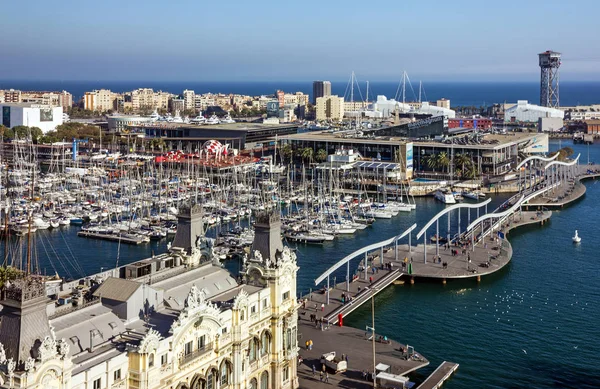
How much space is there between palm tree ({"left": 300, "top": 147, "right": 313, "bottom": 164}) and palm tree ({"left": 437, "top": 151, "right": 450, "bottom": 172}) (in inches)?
783

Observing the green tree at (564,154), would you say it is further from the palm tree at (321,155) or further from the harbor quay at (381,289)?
the harbor quay at (381,289)

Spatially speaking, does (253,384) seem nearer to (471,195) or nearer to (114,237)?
(114,237)

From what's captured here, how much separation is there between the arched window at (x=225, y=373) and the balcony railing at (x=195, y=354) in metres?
1.48

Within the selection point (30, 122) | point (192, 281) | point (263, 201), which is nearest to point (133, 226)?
point (263, 201)

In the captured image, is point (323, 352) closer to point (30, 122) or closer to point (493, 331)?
point (493, 331)

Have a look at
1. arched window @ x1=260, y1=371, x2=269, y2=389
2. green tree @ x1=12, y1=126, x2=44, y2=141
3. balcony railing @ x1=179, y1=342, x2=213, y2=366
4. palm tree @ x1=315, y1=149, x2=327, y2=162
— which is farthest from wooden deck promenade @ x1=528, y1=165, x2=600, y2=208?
green tree @ x1=12, y1=126, x2=44, y2=141

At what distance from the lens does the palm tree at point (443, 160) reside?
113694 mm

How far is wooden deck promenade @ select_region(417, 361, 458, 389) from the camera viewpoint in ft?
129

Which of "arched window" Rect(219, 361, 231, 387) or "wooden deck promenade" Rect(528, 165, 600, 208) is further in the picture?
"wooden deck promenade" Rect(528, 165, 600, 208)

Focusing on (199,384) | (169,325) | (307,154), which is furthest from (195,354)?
(307,154)

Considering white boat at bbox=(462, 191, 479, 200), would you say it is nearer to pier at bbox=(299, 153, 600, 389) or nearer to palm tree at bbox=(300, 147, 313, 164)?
pier at bbox=(299, 153, 600, 389)

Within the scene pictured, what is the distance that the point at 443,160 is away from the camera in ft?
374

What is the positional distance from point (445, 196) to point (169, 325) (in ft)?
232

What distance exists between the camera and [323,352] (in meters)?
42.5
